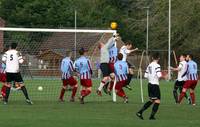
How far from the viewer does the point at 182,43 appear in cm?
7369

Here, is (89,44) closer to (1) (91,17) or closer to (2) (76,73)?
(2) (76,73)

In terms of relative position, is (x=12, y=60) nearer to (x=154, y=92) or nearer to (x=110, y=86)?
(x=110, y=86)

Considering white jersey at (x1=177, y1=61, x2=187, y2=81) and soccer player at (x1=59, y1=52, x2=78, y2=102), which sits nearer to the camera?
white jersey at (x1=177, y1=61, x2=187, y2=81)

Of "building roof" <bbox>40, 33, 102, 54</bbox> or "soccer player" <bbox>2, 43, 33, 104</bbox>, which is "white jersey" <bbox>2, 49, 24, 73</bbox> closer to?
"soccer player" <bbox>2, 43, 33, 104</bbox>

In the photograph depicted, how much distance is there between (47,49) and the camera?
31.5 m

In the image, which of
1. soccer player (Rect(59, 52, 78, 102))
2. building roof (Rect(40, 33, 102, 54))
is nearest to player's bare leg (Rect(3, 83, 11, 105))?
soccer player (Rect(59, 52, 78, 102))

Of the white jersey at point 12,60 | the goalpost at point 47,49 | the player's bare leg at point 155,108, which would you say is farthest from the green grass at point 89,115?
the goalpost at point 47,49

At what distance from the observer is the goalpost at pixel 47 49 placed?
99.6 feet

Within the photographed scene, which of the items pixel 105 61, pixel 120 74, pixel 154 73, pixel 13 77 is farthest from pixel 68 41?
pixel 154 73

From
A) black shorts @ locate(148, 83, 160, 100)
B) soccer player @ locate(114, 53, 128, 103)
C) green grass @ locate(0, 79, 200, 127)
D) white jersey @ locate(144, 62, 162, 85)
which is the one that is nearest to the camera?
green grass @ locate(0, 79, 200, 127)

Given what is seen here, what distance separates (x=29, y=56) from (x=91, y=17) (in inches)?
2193

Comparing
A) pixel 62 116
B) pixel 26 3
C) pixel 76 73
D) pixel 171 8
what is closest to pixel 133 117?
pixel 62 116

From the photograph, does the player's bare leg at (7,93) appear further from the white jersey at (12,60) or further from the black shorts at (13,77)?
the white jersey at (12,60)

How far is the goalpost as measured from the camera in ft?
99.6
